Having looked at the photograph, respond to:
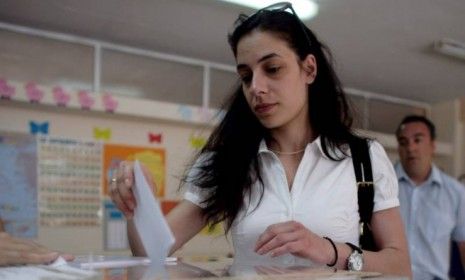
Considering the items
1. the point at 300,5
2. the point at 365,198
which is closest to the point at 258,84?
the point at 365,198

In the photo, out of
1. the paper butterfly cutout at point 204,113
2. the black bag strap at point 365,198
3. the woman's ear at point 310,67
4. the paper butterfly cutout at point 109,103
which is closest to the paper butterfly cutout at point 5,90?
the paper butterfly cutout at point 109,103

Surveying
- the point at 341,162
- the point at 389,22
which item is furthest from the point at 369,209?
the point at 389,22

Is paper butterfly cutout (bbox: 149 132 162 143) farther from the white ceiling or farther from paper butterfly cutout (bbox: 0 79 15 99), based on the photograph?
paper butterfly cutout (bbox: 0 79 15 99)

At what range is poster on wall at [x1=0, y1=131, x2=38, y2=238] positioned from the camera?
2701 mm

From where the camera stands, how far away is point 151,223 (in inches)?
28.9

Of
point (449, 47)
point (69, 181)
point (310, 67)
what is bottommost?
point (69, 181)

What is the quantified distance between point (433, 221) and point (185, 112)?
1.66m

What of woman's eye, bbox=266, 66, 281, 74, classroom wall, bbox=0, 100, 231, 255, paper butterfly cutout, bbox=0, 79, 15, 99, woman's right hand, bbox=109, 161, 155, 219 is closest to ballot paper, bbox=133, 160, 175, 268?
woman's right hand, bbox=109, 161, 155, 219

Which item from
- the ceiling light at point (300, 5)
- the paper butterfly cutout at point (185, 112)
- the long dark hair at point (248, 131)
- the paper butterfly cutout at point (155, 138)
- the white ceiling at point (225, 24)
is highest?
the ceiling light at point (300, 5)

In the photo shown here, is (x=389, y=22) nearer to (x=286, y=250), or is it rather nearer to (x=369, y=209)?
(x=369, y=209)

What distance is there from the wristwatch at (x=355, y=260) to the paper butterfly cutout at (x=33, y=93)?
222 centimetres

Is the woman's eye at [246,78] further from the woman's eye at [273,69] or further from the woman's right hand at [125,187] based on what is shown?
the woman's right hand at [125,187]

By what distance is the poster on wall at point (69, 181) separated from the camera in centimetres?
283

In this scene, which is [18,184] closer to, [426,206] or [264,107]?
A: [264,107]
